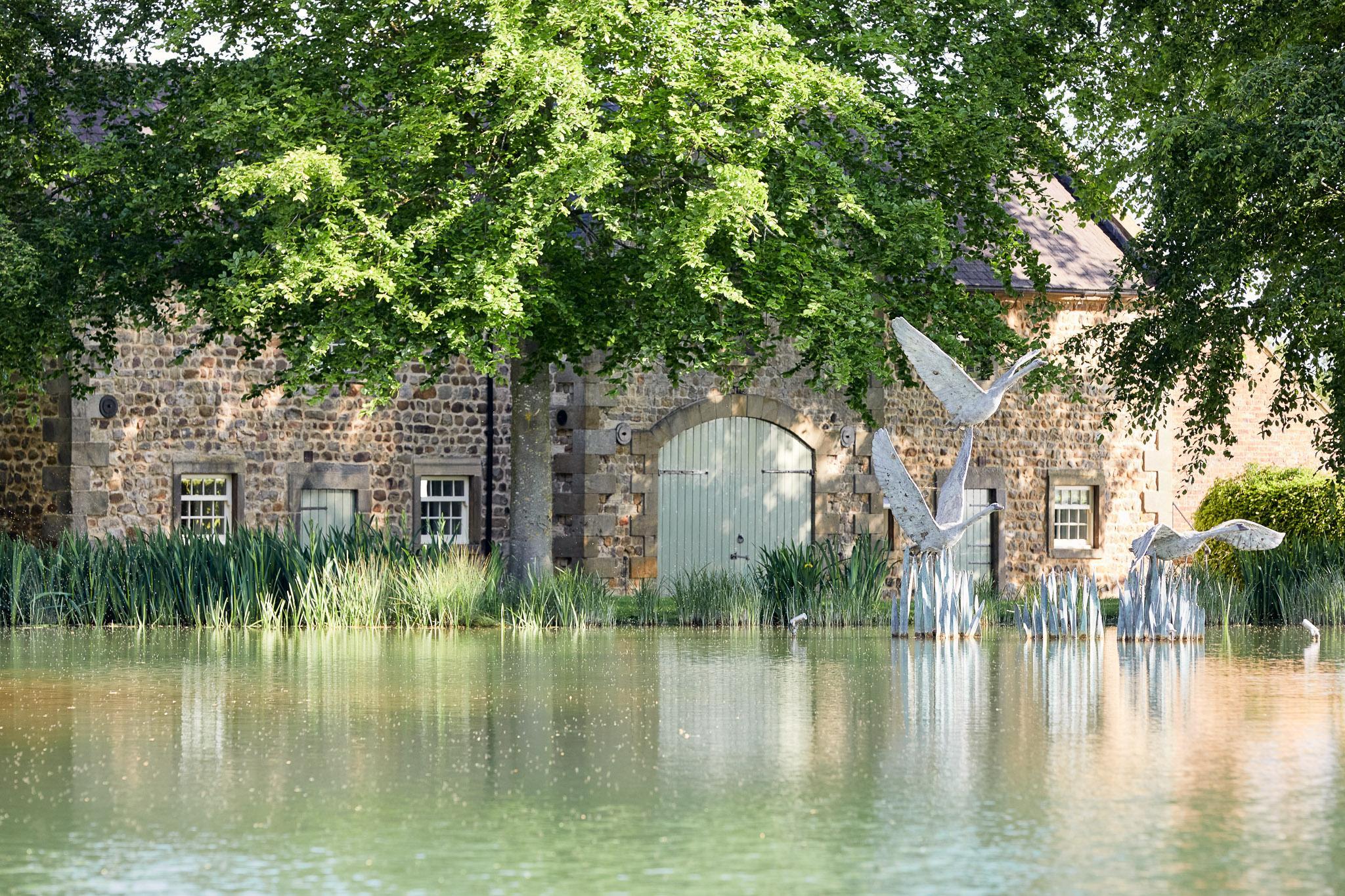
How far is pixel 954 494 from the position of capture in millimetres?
17109

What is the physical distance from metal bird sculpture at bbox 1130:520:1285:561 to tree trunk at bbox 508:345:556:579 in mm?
6604

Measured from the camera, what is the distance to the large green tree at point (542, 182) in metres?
17.7

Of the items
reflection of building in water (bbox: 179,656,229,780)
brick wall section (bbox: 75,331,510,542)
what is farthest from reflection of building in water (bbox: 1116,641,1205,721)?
brick wall section (bbox: 75,331,510,542)

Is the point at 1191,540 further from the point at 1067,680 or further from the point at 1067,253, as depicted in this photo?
the point at 1067,253

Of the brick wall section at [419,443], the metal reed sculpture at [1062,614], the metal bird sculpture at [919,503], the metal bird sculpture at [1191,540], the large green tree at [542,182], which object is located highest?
the large green tree at [542,182]

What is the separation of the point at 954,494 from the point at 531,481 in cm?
544

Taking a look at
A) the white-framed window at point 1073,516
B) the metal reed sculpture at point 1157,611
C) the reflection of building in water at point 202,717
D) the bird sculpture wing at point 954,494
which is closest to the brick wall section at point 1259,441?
the white-framed window at point 1073,516

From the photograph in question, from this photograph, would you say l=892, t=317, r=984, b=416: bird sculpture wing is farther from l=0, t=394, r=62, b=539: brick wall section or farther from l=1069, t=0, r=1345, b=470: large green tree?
l=0, t=394, r=62, b=539: brick wall section

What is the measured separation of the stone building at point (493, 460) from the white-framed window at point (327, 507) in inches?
0.9

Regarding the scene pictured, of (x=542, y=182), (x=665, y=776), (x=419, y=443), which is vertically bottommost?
(x=665, y=776)

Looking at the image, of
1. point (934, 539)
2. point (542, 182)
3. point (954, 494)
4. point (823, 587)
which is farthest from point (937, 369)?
point (542, 182)

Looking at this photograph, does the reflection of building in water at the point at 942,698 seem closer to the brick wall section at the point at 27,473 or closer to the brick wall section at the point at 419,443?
the brick wall section at the point at 419,443

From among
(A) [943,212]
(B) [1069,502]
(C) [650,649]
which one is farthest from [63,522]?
(B) [1069,502]

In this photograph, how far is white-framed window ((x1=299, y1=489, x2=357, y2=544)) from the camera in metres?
23.5
